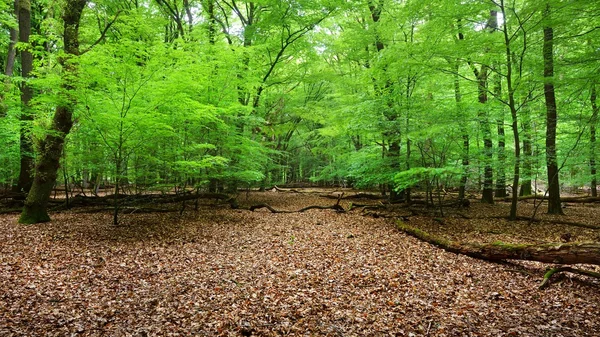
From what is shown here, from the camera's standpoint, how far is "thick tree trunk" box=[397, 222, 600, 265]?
5074 millimetres

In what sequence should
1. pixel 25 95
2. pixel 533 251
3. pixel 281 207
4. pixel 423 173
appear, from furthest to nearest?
pixel 281 207 < pixel 25 95 < pixel 423 173 < pixel 533 251

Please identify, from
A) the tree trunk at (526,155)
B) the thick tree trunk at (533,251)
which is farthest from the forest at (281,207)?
the tree trunk at (526,155)

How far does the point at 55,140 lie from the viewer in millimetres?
8734

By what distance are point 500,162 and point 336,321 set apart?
8769 mm

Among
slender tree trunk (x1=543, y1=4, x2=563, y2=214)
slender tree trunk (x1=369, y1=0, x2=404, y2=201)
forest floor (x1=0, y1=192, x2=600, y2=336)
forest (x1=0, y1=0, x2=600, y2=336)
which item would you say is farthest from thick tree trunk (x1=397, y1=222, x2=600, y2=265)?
slender tree trunk (x1=543, y1=4, x2=563, y2=214)

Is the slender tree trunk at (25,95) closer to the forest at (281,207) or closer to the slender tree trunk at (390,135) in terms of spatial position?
the forest at (281,207)

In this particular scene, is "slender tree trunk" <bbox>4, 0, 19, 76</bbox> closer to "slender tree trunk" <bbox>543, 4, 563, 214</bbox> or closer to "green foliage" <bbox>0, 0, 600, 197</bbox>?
"green foliage" <bbox>0, 0, 600, 197</bbox>

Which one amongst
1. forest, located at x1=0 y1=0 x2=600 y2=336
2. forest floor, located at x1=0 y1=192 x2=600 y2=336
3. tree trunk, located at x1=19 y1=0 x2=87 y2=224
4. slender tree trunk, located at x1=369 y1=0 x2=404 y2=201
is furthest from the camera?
slender tree trunk, located at x1=369 y1=0 x2=404 y2=201

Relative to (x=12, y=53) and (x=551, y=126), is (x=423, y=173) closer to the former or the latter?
(x=551, y=126)

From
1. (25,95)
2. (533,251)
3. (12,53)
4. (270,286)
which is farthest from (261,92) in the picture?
(533,251)

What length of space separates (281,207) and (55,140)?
9550 millimetres

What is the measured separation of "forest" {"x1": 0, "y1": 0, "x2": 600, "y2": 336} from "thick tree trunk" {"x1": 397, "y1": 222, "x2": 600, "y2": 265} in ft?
0.11

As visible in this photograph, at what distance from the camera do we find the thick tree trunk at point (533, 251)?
507cm

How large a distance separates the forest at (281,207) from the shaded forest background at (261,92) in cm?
8
